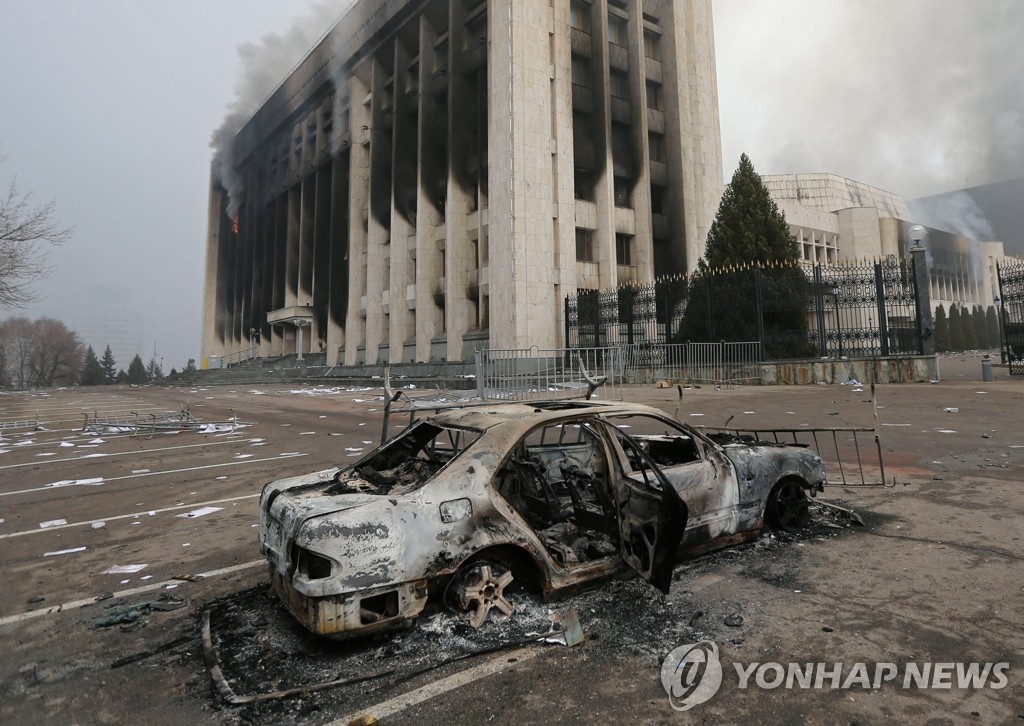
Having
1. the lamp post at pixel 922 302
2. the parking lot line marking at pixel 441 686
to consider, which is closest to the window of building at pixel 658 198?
the lamp post at pixel 922 302

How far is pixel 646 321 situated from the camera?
24.1 meters

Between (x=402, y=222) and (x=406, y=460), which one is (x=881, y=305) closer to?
(x=406, y=460)

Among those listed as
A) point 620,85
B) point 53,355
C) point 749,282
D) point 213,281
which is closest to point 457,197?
point 620,85

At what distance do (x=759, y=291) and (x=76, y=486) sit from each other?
20.1 metres

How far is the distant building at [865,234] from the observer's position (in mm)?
51338

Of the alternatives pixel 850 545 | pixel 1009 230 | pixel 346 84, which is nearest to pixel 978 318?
pixel 346 84

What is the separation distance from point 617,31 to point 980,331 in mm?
53627

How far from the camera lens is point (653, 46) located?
33531 millimetres

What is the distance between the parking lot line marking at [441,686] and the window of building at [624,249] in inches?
1168

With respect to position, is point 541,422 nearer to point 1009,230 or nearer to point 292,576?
point 292,576

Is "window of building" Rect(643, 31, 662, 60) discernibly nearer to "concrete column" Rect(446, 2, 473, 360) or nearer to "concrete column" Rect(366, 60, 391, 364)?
"concrete column" Rect(446, 2, 473, 360)

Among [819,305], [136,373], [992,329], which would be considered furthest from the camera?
[136,373]

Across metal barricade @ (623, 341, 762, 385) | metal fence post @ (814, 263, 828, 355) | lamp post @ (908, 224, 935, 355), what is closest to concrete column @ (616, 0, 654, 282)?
metal barricade @ (623, 341, 762, 385)

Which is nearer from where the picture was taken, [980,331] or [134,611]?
[134,611]
